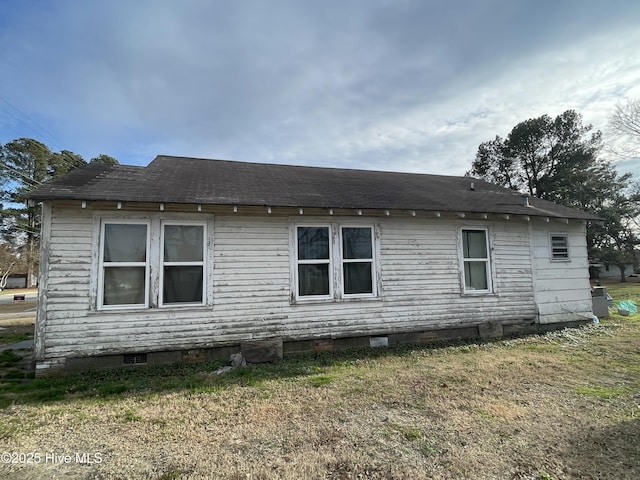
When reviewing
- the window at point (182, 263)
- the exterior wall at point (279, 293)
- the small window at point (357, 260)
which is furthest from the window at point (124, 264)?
the small window at point (357, 260)

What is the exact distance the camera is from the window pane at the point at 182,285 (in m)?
6.47

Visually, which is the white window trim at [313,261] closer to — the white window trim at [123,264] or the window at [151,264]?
the window at [151,264]

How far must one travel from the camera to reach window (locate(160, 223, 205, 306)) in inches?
255

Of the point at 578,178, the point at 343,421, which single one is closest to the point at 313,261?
the point at 343,421

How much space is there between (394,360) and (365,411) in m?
2.57

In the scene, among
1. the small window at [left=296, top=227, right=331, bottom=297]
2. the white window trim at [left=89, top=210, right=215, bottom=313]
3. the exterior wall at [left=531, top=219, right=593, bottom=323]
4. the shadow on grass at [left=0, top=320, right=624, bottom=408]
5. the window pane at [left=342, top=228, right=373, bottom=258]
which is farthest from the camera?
the exterior wall at [left=531, top=219, right=593, bottom=323]

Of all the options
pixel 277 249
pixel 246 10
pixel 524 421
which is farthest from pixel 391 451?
pixel 246 10

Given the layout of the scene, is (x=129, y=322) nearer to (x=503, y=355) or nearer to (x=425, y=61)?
(x=503, y=355)

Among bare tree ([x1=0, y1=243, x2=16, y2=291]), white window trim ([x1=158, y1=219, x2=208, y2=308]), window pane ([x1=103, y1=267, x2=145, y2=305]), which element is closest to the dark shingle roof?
white window trim ([x1=158, y1=219, x2=208, y2=308])

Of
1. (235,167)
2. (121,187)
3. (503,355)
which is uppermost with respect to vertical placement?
(235,167)

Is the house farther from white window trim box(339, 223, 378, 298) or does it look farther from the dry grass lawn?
the dry grass lawn

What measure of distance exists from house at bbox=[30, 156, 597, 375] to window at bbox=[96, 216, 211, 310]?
0.08ft

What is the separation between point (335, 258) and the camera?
295 inches

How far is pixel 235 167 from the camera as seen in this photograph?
10.1m
